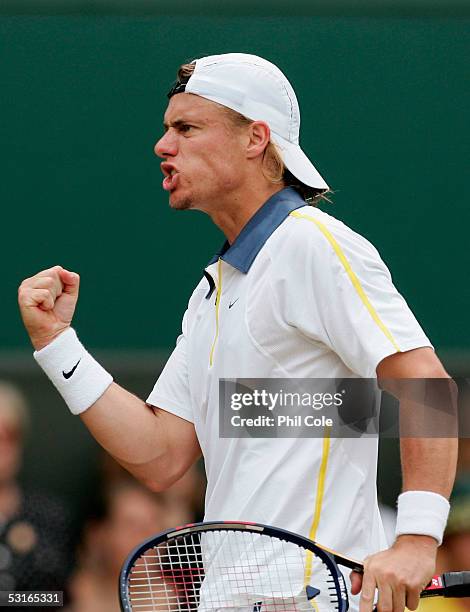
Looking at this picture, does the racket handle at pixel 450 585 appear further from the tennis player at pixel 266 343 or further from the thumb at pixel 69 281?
the thumb at pixel 69 281

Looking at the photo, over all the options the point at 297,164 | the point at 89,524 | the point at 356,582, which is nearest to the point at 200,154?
the point at 297,164

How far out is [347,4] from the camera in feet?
13.1

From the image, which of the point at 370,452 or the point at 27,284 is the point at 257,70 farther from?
the point at 370,452

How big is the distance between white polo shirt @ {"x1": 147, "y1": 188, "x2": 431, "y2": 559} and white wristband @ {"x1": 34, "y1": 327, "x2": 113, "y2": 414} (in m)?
0.24

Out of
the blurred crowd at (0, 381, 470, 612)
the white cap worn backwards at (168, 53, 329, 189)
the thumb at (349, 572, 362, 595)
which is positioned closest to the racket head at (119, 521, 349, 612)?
the thumb at (349, 572, 362, 595)

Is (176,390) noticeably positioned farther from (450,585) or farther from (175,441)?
(450,585)

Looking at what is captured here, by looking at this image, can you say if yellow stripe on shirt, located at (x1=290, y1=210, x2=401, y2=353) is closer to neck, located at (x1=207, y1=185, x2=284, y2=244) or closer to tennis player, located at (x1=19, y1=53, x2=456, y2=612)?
tennis player, located at (x1=19, y1=53, x2=456, y2=612)

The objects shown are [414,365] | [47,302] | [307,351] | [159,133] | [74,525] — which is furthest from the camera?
[159,133]

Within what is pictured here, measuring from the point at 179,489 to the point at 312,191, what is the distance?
1278mm

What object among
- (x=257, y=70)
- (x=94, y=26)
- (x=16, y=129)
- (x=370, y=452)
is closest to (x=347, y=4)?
(x=94, y=26)

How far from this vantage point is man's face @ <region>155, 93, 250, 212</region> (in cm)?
260

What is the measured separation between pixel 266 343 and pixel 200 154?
46 centimetres

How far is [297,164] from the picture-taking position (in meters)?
2.61

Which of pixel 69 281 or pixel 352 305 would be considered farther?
pixel 69 281
